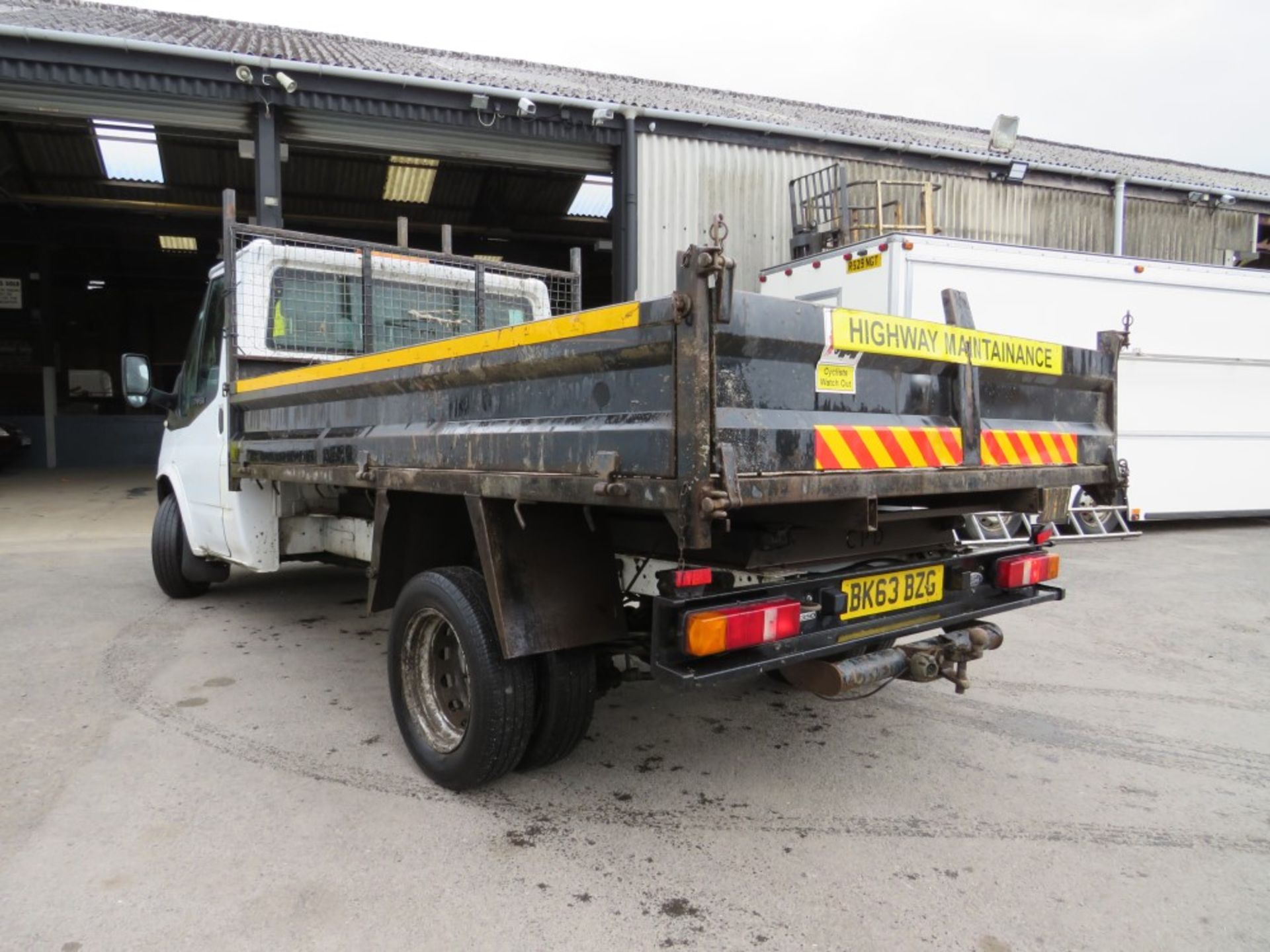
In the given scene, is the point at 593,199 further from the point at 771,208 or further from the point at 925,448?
the point at 925,448

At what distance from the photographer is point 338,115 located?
10.4 metres

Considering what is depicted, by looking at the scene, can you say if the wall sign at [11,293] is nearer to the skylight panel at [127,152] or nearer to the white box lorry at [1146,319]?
the skylight panel at [127,152]

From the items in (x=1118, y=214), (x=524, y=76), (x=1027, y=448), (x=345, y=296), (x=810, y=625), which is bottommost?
(x=810, y=625)

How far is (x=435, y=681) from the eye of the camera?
3.40 meters

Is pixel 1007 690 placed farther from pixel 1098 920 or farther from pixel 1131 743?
pixel 1098 920

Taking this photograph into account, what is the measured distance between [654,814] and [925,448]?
166 centimetres

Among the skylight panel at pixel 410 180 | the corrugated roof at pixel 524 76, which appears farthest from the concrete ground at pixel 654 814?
the skylight panel at pixel 410 180

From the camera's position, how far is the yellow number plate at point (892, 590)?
290 centimetres

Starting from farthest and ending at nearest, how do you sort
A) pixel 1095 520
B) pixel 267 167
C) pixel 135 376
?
pixel 267 167, pixel 1095 520, pixel 135 376

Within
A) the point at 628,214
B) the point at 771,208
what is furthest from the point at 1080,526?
the point at 628,214

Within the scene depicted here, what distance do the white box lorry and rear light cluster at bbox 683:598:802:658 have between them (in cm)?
572

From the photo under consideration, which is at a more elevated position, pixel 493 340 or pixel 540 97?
pixel 540 97

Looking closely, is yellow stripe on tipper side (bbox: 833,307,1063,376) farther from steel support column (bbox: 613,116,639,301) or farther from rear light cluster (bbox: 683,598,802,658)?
steel support column (bbox: 613,116,639,301)

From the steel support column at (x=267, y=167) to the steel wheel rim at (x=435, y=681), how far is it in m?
8.27
